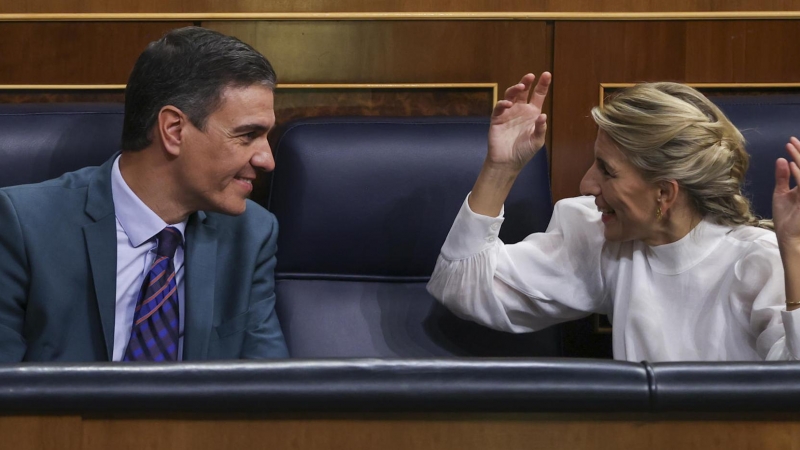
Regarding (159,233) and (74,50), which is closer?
(159,233)

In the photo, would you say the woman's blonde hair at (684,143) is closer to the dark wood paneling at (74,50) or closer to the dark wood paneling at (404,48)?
the dark wood paneling at (404,48)

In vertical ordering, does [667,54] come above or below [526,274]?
above

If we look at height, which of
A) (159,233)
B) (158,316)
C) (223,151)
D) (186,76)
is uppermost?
(186,76)

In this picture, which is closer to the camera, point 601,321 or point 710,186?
point 710,186

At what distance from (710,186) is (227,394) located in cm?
88

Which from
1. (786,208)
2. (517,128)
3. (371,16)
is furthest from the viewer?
(371,16)

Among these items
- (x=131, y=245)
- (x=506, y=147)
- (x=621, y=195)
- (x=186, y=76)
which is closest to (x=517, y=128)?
(x=506, y=147)

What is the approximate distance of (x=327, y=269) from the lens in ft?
5.07

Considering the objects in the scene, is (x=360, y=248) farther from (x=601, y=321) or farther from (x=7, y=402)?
(x=7, y=402)

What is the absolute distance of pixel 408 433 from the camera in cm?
71

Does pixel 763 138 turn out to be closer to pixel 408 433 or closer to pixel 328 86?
pixel 328 86

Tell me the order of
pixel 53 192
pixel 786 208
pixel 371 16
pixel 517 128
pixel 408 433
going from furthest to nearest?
pixel 371 16 < pixel 517 128 < pixel 53 192 < pixel 786 208 < pixel 408 433

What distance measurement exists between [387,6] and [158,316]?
746 millimetres

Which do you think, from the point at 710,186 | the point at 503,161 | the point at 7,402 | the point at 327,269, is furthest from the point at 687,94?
the point at 7,402
